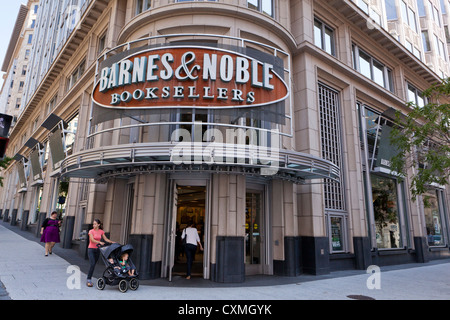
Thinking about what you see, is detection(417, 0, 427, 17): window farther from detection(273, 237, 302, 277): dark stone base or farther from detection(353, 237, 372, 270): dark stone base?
detection(273, 237, 302, 277): dark stone base

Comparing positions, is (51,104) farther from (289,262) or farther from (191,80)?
(289,262)

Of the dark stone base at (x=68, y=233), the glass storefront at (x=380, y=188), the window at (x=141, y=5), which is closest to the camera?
the window at (x=141, y=5)

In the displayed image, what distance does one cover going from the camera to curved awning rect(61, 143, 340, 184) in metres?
8.45

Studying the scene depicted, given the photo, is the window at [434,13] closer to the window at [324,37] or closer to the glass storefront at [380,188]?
the glass storefront at [380,188]

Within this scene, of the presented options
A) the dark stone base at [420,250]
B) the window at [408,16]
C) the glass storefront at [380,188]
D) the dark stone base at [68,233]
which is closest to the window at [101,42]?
the dark stone base at [68,233]

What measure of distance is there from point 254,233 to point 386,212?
933cm

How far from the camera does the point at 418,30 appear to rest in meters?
24.2

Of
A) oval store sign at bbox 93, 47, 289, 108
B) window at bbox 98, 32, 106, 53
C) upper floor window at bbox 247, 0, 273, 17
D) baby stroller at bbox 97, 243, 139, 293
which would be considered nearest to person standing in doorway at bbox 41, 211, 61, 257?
baby stroller at bbox 97, 243, 139, 293

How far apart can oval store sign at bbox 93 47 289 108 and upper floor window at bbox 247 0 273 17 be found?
13.3 ft

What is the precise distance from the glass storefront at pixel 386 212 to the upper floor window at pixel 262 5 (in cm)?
1034

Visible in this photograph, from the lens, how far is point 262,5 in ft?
43.6

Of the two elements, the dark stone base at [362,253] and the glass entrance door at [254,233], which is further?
the dark stone base at [362,253]

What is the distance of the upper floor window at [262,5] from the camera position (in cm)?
1287
